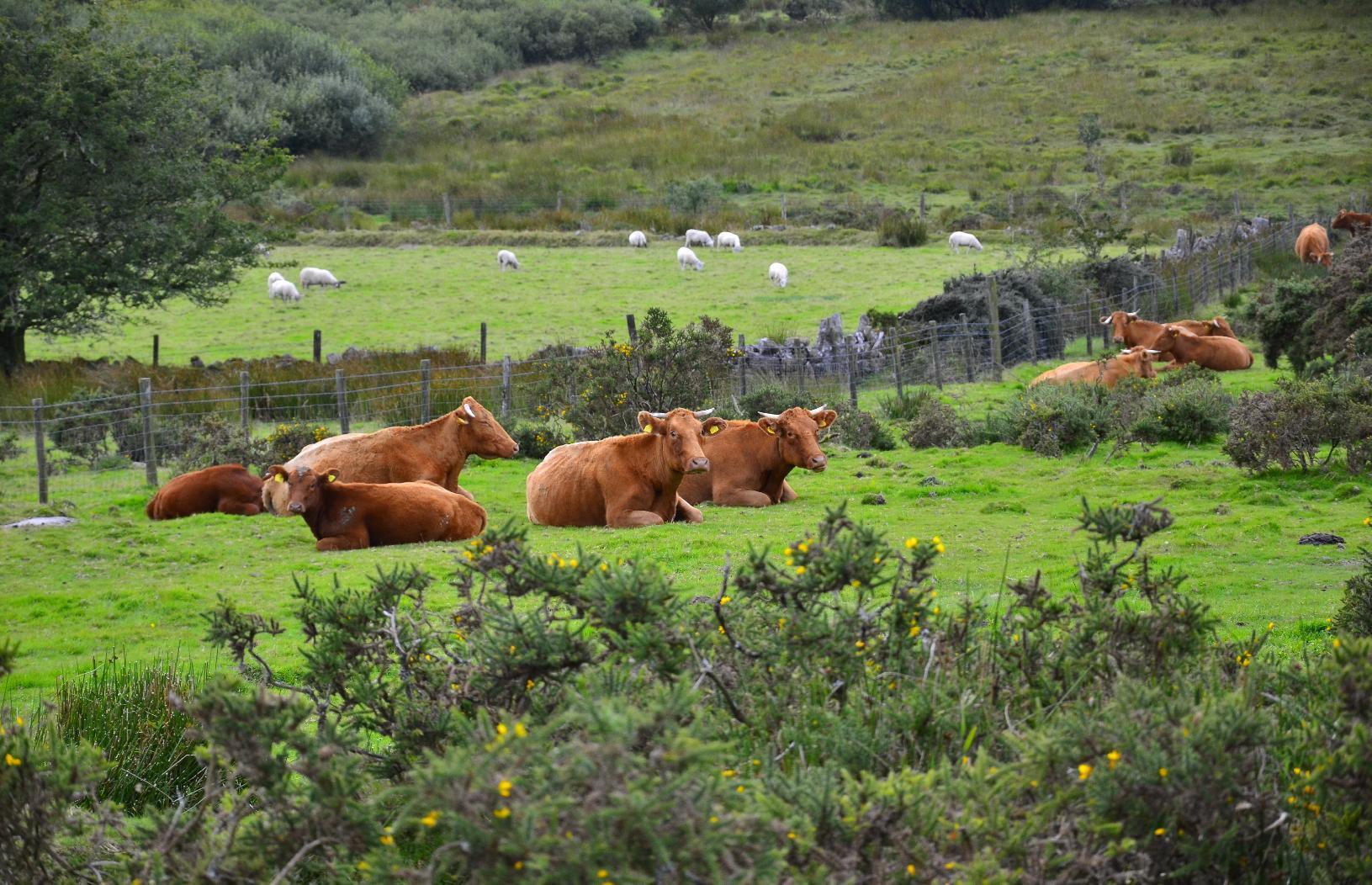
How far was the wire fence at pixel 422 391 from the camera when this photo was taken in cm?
1653

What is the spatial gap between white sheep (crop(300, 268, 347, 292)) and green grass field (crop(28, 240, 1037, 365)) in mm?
269

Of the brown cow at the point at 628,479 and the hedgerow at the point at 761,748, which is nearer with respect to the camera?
the hedgerow at the point at 761,748

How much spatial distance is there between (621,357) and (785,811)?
13651 mm

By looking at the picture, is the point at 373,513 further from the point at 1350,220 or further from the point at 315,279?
the point at 1350,220

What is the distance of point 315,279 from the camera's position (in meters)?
33.3

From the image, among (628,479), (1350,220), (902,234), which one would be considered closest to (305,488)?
(628,479)

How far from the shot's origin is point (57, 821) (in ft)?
13.9

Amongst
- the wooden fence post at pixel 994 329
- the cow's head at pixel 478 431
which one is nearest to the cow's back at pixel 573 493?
the cow's head at pixel 478 431

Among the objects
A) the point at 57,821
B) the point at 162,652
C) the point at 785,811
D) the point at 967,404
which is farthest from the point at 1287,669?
the point at 967,404

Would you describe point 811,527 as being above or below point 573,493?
below

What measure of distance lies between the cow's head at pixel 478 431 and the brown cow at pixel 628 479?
0.94 meters

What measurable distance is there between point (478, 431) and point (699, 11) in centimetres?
7859

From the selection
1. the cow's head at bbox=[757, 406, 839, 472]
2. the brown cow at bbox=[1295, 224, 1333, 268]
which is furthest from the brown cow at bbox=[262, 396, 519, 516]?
the brown cow at bbox=[1295, 224, 1333, 268]

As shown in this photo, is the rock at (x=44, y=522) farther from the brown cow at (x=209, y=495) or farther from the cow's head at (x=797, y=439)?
the cow's head at (x=797, y=439)
